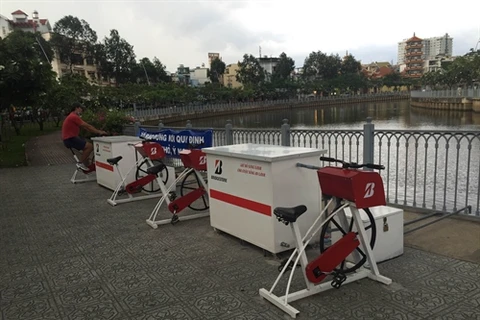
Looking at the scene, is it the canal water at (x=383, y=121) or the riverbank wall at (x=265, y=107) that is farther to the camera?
the riverbank wall at (x=265, y=107)

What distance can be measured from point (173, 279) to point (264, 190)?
1.23 m

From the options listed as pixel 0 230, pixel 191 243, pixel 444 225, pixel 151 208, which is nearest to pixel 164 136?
pixel 151 208

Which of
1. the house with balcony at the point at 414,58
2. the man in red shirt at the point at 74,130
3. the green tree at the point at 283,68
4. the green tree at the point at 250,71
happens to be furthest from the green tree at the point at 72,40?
the house with balcony at the point at 414,58

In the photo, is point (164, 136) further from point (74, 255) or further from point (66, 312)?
point (66, 312)

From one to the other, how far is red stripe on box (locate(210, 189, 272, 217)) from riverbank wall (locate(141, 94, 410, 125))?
35388mm

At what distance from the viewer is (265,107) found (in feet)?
241

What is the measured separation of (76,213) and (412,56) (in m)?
127

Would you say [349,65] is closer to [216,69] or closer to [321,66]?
[321,66]

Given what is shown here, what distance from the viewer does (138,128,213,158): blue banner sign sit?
24.1 ft

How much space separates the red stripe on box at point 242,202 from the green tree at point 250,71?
3049 inches

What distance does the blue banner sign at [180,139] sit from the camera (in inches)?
289

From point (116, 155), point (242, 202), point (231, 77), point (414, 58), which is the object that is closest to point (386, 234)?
point (242, 202)

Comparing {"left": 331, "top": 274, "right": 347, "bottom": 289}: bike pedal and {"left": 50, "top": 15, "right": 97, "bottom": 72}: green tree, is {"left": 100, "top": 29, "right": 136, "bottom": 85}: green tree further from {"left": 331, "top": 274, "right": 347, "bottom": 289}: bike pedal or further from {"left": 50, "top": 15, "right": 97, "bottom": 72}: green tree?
{"left": 331, "top": 274, "right": 347, "bottom": 289}: bike pedal

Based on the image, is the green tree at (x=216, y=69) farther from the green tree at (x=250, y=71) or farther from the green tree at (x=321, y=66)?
the green tree at (x=321, y=66)
